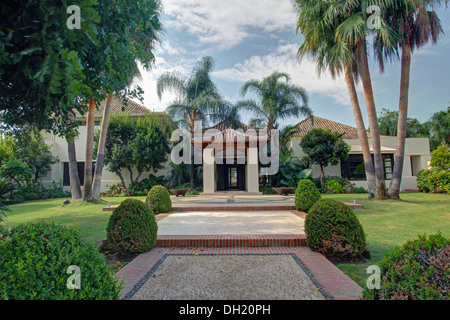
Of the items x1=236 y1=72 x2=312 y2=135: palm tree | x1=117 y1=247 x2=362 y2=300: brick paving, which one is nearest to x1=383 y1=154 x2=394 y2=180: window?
x1=236 y1=72 x2=312 y2=135: palm tree

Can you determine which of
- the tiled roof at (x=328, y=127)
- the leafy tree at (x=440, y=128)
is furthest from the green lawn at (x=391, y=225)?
the leafy tree at (x=440, y=128)

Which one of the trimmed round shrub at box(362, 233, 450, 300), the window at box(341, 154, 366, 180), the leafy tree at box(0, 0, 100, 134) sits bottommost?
the trimmed round shrub at box(362, 233, 450, 300)

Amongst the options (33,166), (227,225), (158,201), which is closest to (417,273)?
(227,225)

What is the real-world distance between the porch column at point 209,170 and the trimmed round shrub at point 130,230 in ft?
37.7

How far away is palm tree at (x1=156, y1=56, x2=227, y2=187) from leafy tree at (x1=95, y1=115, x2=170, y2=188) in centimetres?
213

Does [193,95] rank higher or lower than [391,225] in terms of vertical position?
higher

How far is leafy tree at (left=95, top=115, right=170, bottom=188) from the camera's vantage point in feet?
61.9

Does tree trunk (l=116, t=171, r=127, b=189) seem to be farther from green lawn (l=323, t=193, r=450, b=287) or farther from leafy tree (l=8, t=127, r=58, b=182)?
green lawn (l=323, t=193, r=450, b=287)

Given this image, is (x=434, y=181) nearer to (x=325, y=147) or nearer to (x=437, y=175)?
(x=437, y=175)

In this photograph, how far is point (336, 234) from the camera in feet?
16.1

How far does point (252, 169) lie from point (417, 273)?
14.7 metres

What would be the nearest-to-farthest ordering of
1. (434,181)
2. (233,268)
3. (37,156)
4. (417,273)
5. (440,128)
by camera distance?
(417,273) → (233,268) → (434,181) → (37,156) → (440,128)
